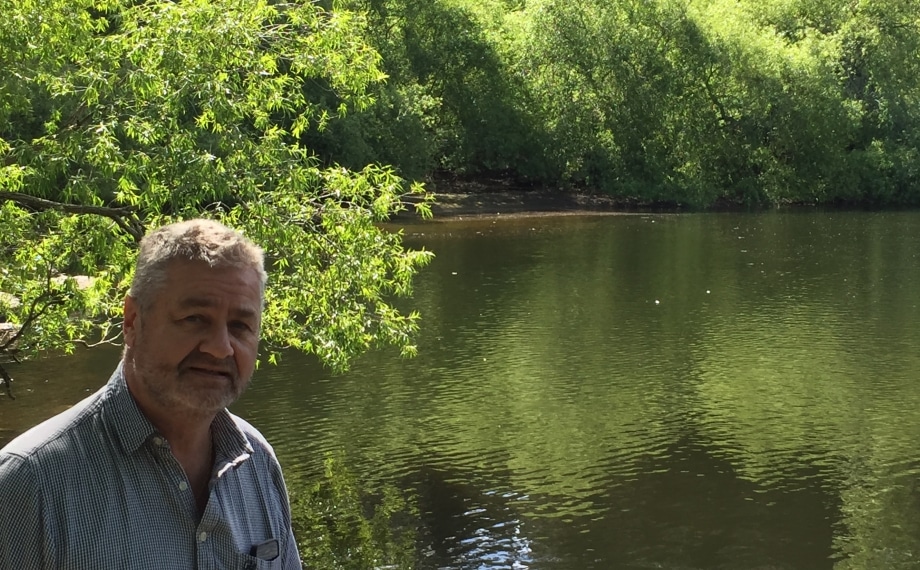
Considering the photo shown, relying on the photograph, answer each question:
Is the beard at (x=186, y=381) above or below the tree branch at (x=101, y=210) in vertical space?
below

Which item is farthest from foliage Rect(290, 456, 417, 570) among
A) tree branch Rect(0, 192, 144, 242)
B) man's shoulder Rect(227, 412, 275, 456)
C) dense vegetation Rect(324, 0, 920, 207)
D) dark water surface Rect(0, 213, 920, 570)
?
dense vegetation Rect(324, 0, 920, 207)

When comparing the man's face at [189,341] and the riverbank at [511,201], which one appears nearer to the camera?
the man's face at [189,341]

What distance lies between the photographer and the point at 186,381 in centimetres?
228

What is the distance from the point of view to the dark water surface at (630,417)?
1174 cm

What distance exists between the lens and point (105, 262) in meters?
10.6

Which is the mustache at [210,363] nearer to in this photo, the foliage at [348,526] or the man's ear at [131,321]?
the man's ear at [131,321]

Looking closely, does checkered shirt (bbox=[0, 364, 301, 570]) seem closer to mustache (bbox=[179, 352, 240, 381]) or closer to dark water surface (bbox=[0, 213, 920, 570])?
mustache (bbox=[179, 352, 240, 381])

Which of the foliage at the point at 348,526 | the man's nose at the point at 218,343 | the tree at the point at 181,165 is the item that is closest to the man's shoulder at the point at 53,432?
the man's nose at the point at 218,343

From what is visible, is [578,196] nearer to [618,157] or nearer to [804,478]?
[618,157]

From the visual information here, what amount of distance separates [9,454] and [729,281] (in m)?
27.6

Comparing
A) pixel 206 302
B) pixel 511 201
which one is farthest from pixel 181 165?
pixel 511 201

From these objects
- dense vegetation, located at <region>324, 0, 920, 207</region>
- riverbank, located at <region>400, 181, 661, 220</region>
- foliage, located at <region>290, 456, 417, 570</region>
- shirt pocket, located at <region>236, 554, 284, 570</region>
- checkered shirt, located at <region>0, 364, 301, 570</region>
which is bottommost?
foliage, located at <region>290, 456, 417, 570</region>

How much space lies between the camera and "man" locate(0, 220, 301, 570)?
2.12 meters

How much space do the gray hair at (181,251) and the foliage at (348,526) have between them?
878 cm
